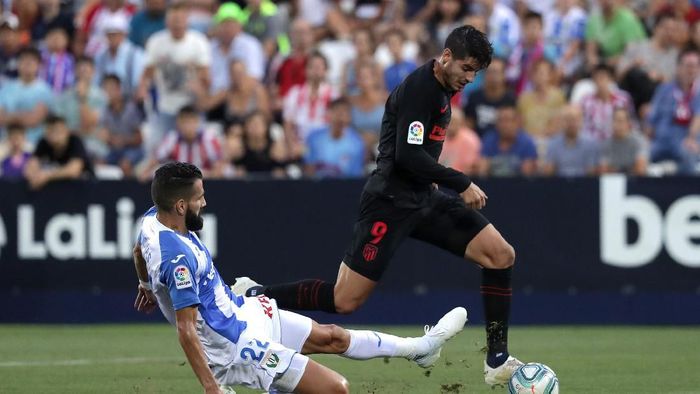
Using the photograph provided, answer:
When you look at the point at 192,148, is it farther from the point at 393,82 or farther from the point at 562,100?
the point at 562,100

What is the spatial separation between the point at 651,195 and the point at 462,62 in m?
6.20

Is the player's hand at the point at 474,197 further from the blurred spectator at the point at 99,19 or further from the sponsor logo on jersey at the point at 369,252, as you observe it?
the blurred spectator at the point at 99,19

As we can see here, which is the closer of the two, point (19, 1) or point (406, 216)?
point (406, 216)

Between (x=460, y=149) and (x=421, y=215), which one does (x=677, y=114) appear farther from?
(x=421, y=215)

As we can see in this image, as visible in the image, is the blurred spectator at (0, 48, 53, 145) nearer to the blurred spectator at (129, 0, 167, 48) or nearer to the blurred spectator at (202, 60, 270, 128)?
the blurred spectator at (129, 0, 167, 48)

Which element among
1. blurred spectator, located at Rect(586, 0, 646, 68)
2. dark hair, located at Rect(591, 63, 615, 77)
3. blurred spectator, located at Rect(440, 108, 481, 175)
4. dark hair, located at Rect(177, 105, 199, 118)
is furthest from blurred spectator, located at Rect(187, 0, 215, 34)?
dark hair, located at Rect(591, 63, 615, 77)

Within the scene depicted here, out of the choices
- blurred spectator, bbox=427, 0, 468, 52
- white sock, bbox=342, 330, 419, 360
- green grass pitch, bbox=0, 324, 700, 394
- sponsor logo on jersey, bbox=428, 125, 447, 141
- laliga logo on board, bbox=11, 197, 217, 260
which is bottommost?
green grass pitch, bbox=0, 324, 700, 394

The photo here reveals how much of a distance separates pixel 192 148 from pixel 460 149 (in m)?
3.08

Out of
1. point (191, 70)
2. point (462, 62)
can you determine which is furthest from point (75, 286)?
point (462, 62)

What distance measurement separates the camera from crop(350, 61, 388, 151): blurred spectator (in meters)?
16.8

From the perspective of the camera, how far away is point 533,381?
27.9ft

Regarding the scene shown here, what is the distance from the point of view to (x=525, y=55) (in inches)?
706

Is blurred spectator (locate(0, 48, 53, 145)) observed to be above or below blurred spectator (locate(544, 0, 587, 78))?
below

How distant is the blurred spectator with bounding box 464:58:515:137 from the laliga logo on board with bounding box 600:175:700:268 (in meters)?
2.35
